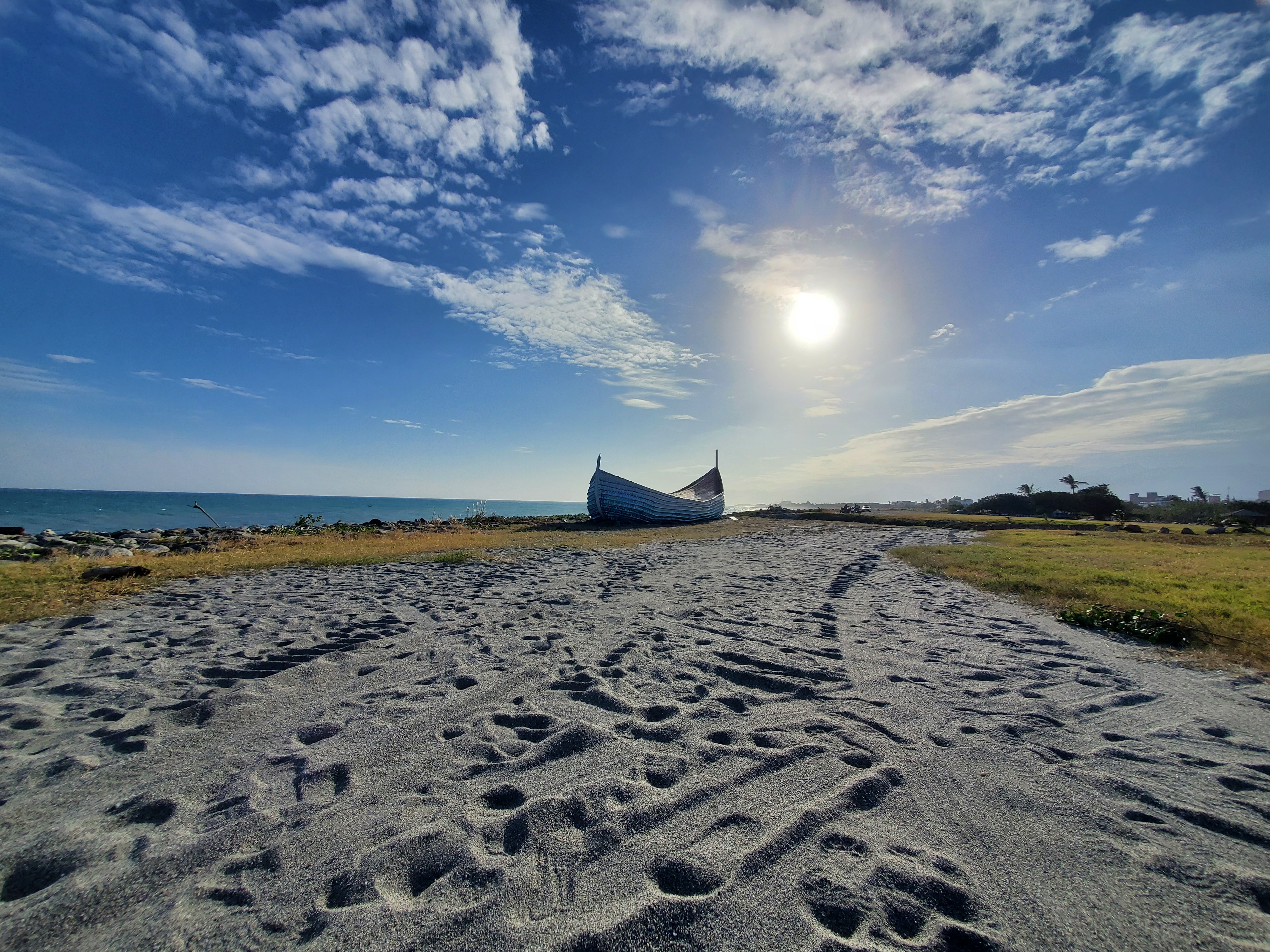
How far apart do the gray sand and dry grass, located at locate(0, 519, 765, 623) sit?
6.95 feet

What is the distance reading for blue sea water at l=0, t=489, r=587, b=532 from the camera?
36.7 meters

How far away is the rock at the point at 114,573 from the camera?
830cm

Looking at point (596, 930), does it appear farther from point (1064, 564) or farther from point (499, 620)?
point (1064, 564)

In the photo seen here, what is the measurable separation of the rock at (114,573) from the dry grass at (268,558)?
116 millimetres

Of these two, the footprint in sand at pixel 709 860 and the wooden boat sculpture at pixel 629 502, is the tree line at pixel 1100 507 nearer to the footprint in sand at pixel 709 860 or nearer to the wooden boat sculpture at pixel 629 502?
the wooden boat sculpture at pixel 629 502

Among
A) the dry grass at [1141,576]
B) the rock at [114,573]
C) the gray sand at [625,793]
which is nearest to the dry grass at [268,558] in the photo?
the rock at [114,573]

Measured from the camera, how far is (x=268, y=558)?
453 inches

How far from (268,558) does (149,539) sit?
9.32 meters

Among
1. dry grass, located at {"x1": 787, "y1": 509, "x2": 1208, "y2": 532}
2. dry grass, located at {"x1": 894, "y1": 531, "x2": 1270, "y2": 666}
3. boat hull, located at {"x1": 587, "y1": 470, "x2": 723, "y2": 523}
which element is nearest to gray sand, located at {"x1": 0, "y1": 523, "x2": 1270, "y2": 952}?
dry grass, located at {"x1": 894, "y1": 531, "x2": 1270, "y2": 666}

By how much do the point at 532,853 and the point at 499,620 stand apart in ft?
14.4

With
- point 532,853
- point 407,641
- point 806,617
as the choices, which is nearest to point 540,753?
point 532,853

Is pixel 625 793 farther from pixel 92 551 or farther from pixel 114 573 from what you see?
pixel 92 551

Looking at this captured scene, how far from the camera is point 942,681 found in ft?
14.3

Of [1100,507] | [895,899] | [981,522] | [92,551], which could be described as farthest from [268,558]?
[1100,507]
